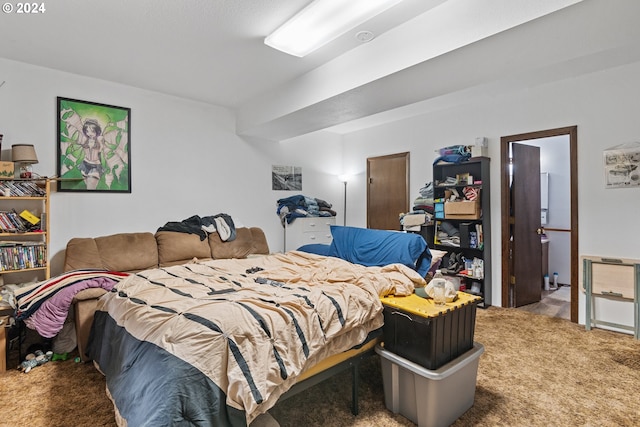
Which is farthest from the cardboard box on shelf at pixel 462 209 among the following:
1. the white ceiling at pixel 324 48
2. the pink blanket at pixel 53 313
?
the pink blanket at pixel 53 313

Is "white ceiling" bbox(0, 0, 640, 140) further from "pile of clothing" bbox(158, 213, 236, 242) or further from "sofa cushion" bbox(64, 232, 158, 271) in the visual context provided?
"sofa cushion" bbox(64, 232, 158, 271)

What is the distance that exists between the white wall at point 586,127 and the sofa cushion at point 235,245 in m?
2.99

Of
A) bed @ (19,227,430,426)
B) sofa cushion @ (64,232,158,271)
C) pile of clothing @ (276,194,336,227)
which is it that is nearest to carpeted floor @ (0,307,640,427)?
bed @ (19,227,430,426)

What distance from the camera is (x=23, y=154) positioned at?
9.66ft

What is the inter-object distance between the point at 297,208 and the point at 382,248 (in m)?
2.43

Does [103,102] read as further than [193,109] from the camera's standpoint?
No

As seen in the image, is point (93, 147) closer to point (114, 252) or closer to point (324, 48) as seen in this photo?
point (114, 252)

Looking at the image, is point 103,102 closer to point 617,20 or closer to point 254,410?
point 254,410

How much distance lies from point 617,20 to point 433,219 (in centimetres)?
292

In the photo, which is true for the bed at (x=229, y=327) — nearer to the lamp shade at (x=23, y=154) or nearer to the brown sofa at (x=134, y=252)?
the brown sofa at (x=134, y=252)

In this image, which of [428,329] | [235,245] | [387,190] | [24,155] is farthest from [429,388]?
[387,190]

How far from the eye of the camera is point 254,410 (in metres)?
1.37

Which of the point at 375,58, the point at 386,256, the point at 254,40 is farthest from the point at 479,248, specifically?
the point at 254,40

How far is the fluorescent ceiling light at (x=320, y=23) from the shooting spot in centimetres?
212
